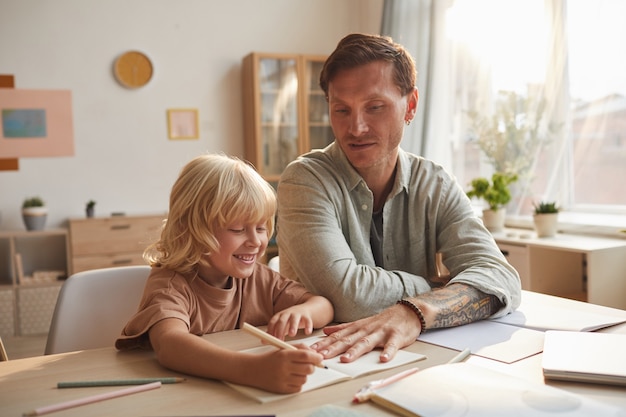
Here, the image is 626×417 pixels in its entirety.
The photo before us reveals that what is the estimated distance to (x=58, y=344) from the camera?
61.5 inches

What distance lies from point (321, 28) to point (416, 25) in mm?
1128

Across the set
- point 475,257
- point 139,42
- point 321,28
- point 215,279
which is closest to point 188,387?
point 215,279

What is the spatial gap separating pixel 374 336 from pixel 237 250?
348 millimetres

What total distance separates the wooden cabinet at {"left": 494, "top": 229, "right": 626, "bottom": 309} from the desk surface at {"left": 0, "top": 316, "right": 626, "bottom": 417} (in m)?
1.91

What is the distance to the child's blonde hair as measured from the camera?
4.30 feet

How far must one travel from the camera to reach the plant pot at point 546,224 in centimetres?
Result: 323

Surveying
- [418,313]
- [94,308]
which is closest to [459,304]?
[418,313]

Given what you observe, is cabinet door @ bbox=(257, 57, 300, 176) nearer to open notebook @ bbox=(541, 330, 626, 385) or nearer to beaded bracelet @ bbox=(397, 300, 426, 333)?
beaded bracelet @ bbox=(397, 300, 426, 333)

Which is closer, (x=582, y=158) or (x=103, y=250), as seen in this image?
(x=582, y=158)

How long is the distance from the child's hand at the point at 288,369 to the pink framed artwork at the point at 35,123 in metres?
4.07

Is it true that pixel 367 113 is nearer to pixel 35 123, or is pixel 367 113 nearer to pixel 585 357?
pixel 585 357

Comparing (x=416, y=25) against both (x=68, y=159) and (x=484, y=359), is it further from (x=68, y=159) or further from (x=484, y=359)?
(x=484, y=359)

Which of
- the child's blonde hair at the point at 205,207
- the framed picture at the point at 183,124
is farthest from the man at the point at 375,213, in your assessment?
the framed picture at the point at 183,124

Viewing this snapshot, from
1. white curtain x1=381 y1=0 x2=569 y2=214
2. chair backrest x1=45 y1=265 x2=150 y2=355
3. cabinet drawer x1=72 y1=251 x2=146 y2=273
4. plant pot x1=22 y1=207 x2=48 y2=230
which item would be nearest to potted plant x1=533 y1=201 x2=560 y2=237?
white curtain x1=381 y1=0 x2=569 y2=214
